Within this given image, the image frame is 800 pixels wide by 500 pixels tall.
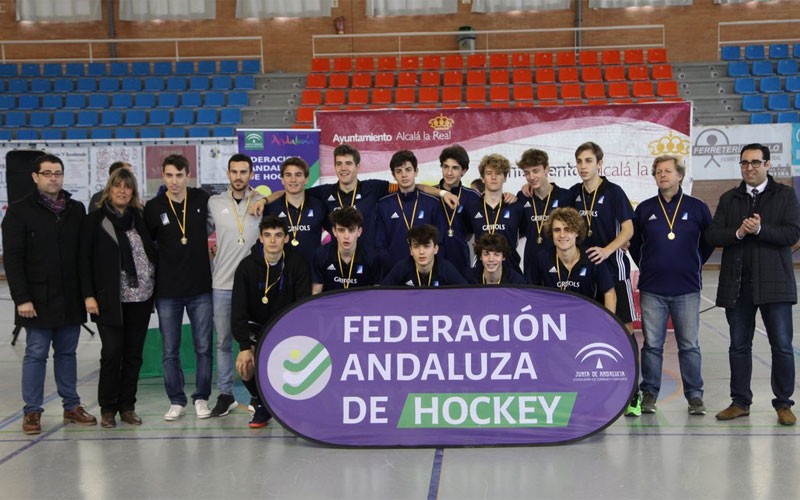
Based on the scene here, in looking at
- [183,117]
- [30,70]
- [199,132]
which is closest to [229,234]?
[199,132]

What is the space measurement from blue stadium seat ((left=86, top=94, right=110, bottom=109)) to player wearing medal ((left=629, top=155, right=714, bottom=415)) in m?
14.5

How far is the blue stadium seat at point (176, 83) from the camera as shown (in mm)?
17484

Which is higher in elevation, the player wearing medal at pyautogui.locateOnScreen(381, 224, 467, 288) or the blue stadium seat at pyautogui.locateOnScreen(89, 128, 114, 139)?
the blue stadium seat at pyautogui.locateOnScreen(89, 128, 114, 139)

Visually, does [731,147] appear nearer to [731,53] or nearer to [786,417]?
[731,53]

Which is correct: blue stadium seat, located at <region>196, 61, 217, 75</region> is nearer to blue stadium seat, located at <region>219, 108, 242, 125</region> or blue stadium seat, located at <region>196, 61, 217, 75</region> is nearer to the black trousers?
blue stadium seat, located at <region>219, 108, 242, 125</region>

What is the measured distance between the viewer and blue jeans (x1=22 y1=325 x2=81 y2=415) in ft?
16.9

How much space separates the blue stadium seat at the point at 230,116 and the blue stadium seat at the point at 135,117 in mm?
1632

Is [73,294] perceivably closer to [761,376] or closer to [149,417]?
[149,417]

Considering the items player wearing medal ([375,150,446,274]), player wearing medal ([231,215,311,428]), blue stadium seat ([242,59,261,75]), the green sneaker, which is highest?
blue stadium seat ([242,59,261,75])

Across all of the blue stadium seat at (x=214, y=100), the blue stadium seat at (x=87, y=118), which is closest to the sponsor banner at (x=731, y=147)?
the blue stadium seat at (x=214, y=100)

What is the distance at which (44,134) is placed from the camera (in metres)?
15.8

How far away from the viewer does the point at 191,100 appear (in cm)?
1691

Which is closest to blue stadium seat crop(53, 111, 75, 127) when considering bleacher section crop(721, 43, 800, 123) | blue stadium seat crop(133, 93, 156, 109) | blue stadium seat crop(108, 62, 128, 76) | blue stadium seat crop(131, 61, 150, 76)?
blue stadium seat crop(133, 93, 156, 109)

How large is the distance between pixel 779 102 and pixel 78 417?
14.7 m
